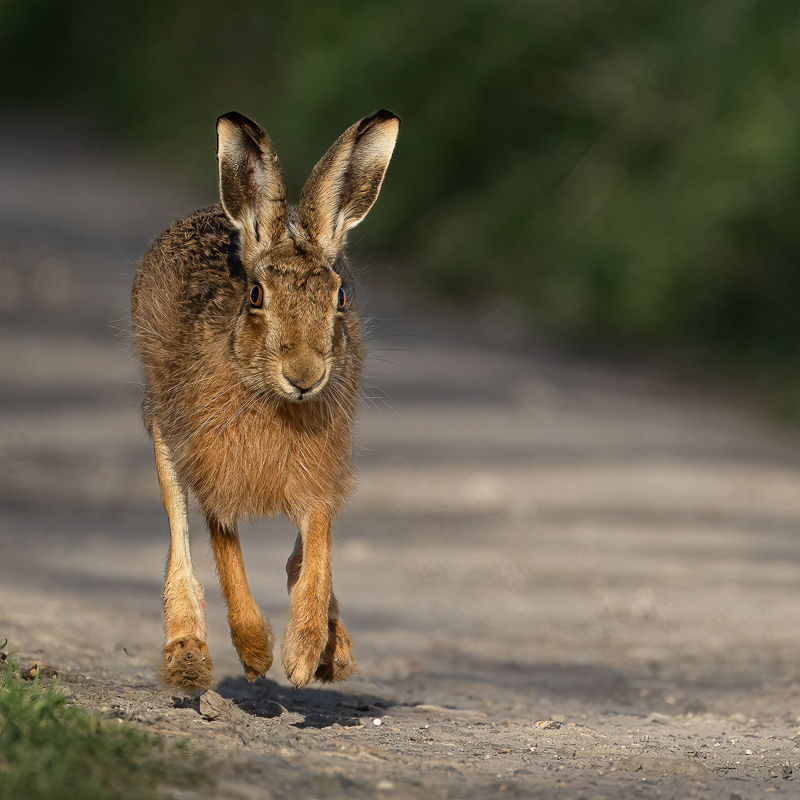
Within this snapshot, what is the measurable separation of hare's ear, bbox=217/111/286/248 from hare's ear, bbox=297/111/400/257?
0.40 feet

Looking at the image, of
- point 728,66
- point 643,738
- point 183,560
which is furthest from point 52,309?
point 643,738

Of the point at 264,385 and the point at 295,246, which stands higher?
the point at 295,246

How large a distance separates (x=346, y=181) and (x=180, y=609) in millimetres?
1807

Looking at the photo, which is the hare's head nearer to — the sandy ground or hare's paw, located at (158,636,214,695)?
the sandy ground

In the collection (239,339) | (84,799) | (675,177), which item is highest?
(675,177)

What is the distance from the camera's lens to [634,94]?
1585 cm

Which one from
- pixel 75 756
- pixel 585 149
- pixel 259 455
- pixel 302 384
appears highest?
pixel 585 149

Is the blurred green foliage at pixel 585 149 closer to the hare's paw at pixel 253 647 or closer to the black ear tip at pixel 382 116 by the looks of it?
the black ear tip at pixel 382 116

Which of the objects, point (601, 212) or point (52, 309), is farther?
point (601, 212)

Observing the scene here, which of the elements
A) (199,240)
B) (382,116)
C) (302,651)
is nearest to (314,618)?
(302,651)

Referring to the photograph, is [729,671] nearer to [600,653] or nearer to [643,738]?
[600,653]

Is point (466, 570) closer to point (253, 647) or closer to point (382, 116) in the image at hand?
point (253, 647)

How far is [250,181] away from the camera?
4.59 m

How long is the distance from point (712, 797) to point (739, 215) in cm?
1071
